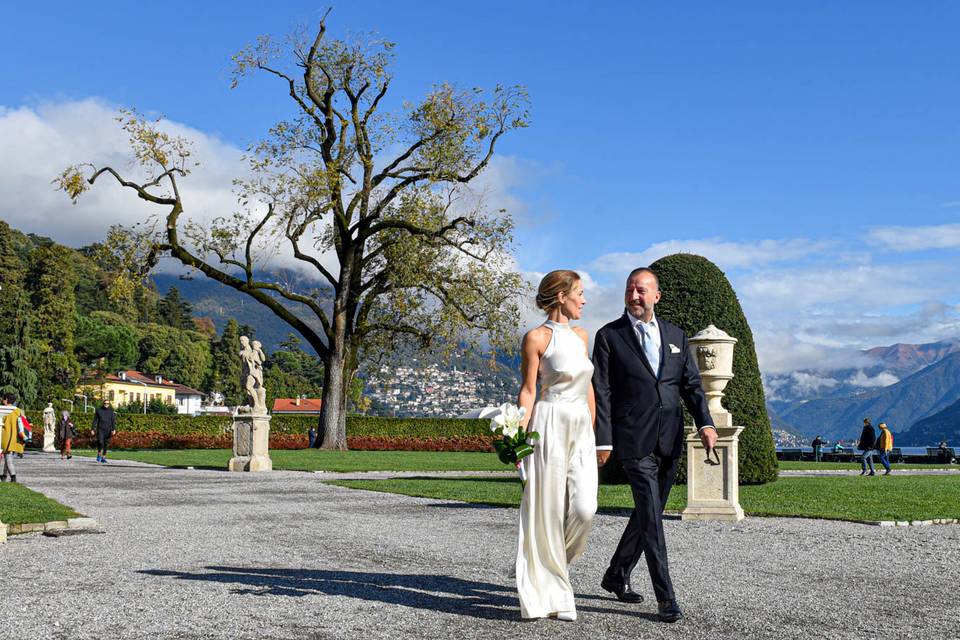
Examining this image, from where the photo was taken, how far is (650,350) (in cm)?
587

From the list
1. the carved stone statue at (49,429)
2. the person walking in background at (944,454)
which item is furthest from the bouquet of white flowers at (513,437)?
the carved stone statue at (49,429)

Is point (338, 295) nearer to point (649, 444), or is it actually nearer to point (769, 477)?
point (769, 477)

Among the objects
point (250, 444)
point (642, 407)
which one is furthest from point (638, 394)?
point (250, 444)

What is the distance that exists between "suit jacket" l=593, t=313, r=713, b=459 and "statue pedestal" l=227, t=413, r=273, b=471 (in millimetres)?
19827

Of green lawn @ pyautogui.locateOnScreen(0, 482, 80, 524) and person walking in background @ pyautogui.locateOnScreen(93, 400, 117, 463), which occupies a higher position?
person walking in background @ pyautogui.locateOnScreen(93, 400, 117, 463)

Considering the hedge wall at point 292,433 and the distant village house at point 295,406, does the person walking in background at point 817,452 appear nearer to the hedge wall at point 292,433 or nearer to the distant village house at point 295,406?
the hedge wall at point 292,433

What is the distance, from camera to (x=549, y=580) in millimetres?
5379

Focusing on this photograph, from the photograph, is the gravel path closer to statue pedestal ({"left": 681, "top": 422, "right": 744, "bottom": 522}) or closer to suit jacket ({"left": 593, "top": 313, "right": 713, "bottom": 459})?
statue pedestal ({"left": 681, "top": 422, "right": 744, "bottom": 522})

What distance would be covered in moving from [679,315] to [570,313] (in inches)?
467

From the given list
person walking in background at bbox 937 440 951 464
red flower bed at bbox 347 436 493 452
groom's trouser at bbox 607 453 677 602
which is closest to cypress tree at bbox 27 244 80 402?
red flower bed at bbox 347 436 493 452

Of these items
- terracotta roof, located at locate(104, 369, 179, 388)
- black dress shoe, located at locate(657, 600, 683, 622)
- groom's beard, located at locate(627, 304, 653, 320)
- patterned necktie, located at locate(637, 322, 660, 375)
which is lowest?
black dress shoe, located at locate(657, 600, 683, 622)

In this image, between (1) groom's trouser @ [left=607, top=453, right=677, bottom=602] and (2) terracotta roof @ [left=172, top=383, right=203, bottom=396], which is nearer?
(1) groom's trouser @ [left=607, top=453, right=677, bottom=602]

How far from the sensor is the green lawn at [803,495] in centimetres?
1252

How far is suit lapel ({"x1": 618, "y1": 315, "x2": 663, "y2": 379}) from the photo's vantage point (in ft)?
19.1
